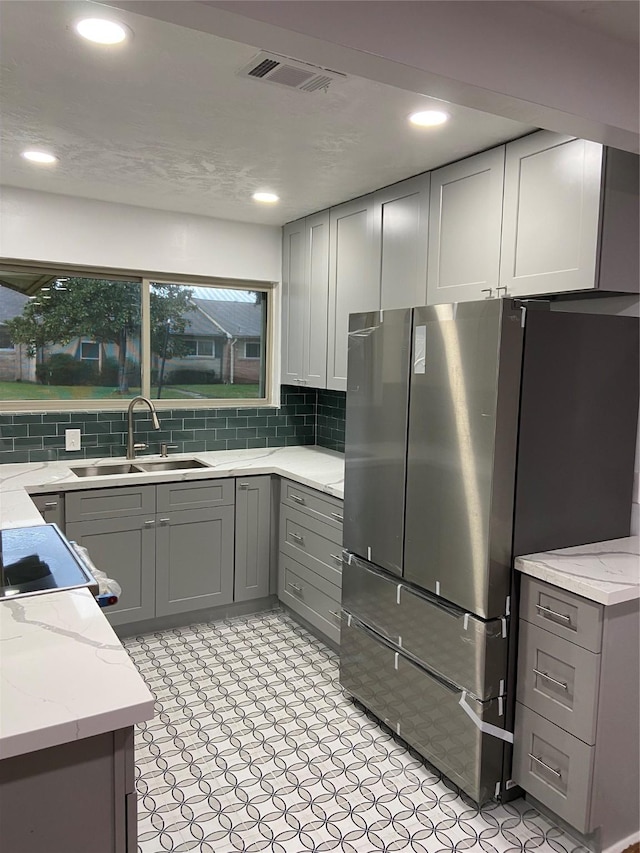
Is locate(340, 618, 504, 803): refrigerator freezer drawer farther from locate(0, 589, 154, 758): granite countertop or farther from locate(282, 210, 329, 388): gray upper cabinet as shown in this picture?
locate(282, 210, 329, 388): gray upper cabinet

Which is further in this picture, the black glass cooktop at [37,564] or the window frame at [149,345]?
the window frame at [149,345]

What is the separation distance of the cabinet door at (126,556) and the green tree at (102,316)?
100cm

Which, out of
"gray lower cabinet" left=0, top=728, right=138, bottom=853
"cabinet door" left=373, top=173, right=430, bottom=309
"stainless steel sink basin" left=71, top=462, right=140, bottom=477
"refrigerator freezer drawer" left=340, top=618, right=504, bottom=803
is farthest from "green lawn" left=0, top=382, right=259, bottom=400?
"gray lower cabinet" left=0, top=728, right=138, bottom=853

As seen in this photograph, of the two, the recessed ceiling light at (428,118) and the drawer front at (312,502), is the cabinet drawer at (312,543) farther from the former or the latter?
the recessed ceiling light at (428,118)

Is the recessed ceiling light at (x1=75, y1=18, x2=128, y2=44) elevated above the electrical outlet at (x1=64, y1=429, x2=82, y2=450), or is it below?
above

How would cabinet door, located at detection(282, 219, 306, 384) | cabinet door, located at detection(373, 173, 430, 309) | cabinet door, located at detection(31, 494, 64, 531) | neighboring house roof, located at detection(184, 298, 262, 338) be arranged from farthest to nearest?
neighboring house roof, located at detection(184, 298, 262, 338) → cabinet door, located at detection(282, 219, 306, 384) → cabinet door, located at detection(31, 494, 64, 531) → cabinet door, located at detection(373, 173, 430, 309)

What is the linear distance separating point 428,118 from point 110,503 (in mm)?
2387

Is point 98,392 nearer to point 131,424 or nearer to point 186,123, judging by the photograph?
point 131,424

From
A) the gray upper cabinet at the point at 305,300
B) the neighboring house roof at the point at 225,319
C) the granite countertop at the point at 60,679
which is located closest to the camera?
the granite countertop at the point at 60,679

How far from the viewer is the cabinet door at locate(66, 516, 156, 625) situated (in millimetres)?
3340

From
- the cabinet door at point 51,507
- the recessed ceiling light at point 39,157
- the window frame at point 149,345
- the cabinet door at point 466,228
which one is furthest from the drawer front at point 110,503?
the cabinet door at point 466,228

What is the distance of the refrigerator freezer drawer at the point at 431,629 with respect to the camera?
2.18m

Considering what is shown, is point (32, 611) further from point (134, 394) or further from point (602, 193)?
point (134, 394)

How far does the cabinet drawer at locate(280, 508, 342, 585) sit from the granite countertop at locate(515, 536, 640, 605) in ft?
4.22
